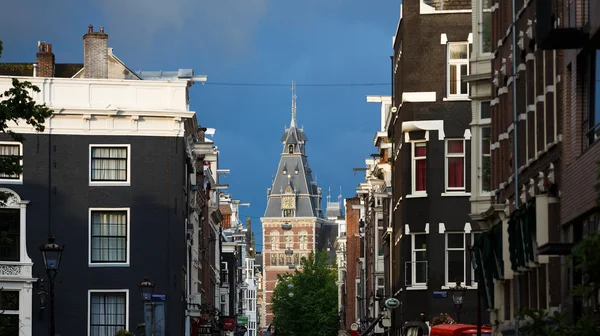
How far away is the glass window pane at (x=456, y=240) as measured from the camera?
167 feet

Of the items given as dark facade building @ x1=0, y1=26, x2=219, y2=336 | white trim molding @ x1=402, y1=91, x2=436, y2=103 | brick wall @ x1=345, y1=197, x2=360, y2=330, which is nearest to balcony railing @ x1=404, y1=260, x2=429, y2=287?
white trim molding @ x1=402, y1=91, x2=436, y2=103

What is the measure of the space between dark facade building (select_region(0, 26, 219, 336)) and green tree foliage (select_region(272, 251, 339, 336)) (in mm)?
106203

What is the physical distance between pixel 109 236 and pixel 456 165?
43.4 ft

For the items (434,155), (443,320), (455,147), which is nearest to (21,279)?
(443,320)

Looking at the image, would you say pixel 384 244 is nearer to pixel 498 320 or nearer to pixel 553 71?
pixel 498 320

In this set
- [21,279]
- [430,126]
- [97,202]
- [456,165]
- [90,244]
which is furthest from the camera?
[97,202]

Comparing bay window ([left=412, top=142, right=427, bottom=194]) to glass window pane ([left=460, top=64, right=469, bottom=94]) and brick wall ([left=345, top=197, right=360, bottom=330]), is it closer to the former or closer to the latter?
glass window pane ([left=460, top=64, right=469, bottom=94])

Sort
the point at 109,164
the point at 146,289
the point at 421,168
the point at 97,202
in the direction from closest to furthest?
the point at 146,289 < the point at 421,168 < the point at 97,202 < the point at 109,164

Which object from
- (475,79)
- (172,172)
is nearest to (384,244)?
(172,172)

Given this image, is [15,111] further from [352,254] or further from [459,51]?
[352,254]

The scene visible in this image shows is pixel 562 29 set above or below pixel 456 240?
above

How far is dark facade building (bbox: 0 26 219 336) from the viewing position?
52438mm

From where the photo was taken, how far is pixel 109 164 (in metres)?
53.8

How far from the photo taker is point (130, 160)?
176 feet
